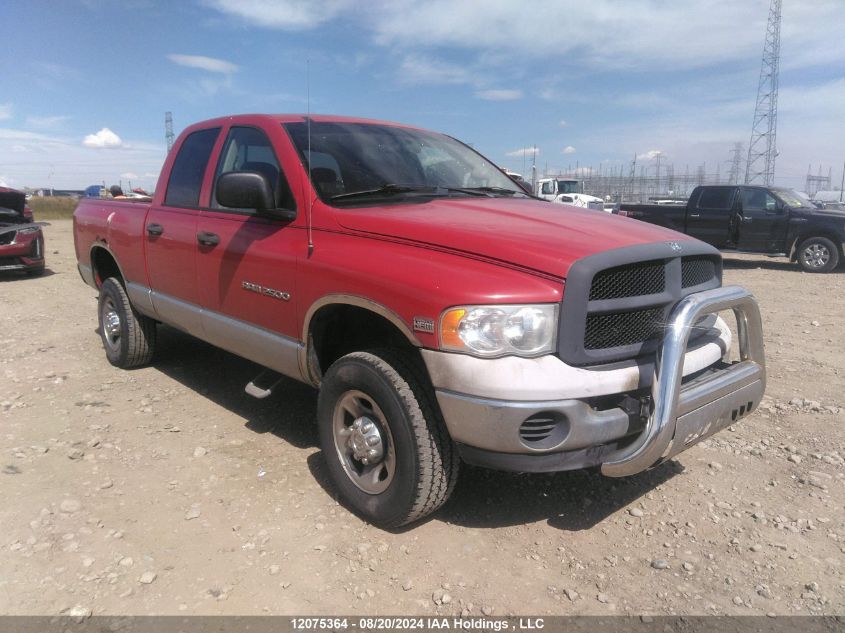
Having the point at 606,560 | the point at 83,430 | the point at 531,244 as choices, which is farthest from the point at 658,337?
the point at 83,430

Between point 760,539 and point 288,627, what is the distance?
84.5 inches

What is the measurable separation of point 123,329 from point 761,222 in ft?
39.6

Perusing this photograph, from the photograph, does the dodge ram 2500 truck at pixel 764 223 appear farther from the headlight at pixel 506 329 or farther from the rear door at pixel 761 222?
the headlight at pixel 506 329

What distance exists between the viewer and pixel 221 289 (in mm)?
3820

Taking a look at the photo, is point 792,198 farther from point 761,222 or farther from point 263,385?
point 263,385

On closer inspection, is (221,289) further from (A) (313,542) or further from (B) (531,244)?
(B) (531,244)

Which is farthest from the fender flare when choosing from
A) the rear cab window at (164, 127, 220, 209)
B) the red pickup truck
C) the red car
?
the red car

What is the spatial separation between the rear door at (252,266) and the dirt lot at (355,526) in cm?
71

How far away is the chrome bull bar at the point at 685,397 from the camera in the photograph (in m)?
2.45

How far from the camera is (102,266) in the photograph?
5789 millimetres

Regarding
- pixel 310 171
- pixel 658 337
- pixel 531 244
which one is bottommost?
pixel 658 337

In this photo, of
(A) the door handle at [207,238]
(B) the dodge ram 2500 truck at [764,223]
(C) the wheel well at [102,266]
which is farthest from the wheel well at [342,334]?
(B) the dodge ram 2500 truck at [764,223]

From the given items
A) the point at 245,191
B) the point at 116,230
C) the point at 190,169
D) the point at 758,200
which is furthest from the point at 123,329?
the point at 758,200

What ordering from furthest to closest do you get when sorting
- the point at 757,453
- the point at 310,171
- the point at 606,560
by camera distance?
the point at 757,453, the point at 310,171, the point at 606,560
